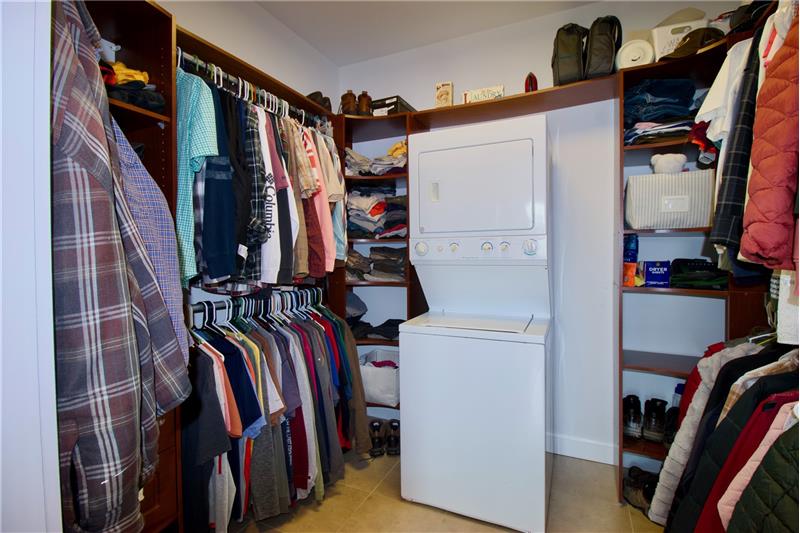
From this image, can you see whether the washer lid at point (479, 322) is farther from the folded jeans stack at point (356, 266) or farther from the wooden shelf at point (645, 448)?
the wooden shelf at point (645, 448)

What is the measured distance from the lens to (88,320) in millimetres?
625

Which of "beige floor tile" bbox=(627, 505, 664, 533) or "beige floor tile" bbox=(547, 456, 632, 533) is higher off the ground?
"beige floor tile" bbox=(627, 505, 664, 533)

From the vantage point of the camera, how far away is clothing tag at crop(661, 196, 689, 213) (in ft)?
5.78

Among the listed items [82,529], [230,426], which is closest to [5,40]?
[82,529]

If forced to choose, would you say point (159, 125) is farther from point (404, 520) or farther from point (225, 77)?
point (404, 520)

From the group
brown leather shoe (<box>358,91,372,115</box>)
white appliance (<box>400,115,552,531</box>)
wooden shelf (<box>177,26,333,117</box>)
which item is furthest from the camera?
brown leather shoe (<box>358,91,372,115</box>)

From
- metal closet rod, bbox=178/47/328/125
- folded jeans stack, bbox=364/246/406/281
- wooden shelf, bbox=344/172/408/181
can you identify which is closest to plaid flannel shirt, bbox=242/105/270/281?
metal closet rod, bbox=178/47/328/125

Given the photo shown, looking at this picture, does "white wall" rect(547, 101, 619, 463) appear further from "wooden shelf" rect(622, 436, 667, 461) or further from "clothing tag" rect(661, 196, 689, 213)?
"clothing tag" rect(661, 196, 689, 213)

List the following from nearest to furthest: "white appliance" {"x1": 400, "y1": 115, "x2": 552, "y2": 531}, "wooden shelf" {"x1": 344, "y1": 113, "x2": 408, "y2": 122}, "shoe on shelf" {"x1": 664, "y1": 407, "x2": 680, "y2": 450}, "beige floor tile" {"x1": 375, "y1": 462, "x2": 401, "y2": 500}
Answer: "white appliance" {"x1": 400, "y1": 115, "x2": 552, "y2": 531}
"shoe on shelf" {"x1": 664, "y1": 407, "x2": 680, "y2": 450}
"beige floor tile" {"x1": 375, "y1": 462, "x2": 401, "y2": 500}
"wooden shelf" {"x1": 344, "y1": 113, "x2": 408, "y2": 122}

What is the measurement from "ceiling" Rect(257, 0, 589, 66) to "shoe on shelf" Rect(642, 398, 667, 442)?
2.35m

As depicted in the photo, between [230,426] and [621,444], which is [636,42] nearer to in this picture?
[621,444]

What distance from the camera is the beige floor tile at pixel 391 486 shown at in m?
2.02

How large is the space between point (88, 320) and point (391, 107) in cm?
222

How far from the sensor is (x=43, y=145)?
45 centimetres
